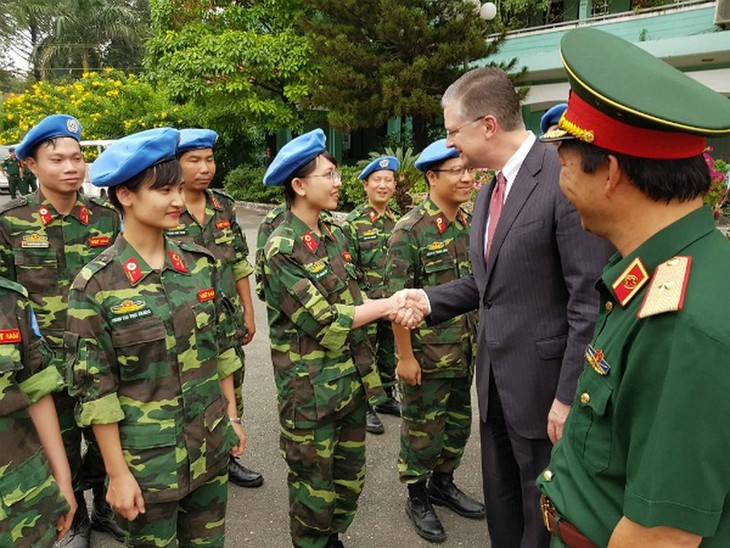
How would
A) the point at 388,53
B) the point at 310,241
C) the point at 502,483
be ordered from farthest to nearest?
the point at 388,53
the point at 310,241
the point at 502,483

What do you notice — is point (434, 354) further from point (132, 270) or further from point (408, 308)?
point (132, 270)

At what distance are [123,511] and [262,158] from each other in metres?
18.4

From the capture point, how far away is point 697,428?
0.97 m

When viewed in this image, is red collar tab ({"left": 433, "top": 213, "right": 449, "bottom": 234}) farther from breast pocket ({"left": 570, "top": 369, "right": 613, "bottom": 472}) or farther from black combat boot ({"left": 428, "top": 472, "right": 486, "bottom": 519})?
breast pocket ({"left": 570, "top": 369, "right": 613, "bottom": 472})

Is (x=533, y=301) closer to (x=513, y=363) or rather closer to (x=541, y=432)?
(x=513, y=363)

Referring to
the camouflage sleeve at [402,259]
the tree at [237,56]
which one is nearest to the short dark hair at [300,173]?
the camouflage sleeve at [402,259]

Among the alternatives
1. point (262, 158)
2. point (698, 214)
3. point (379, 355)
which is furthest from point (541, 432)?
point (262, 158)

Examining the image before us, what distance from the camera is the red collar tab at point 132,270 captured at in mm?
1930

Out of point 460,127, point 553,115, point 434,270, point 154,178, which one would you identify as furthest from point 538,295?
point 553,115

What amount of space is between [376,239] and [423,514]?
2.48 meters

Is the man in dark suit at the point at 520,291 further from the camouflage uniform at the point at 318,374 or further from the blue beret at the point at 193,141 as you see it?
the blue beret at the point at 193,141

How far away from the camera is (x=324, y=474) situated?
253 cm

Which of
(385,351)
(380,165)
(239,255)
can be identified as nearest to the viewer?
(239,255)

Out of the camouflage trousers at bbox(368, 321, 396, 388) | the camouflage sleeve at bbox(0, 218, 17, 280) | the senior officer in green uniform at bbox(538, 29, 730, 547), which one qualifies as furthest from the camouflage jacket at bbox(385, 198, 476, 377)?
the camouflage sleeve at bbox(0, 218, 17, 280)
